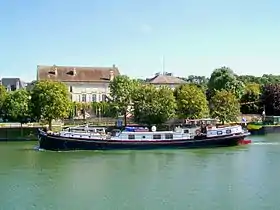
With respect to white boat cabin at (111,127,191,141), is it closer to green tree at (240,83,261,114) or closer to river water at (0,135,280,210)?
river water at (0,135,280,210)

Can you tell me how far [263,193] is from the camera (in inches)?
1015

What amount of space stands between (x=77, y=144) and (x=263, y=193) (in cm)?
2337

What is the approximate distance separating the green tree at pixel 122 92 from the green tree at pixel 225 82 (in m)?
20.1

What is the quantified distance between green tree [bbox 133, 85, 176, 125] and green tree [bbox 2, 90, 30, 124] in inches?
506

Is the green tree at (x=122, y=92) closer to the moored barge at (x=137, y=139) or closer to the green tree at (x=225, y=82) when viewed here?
the moored barge at (x=137, y=139)

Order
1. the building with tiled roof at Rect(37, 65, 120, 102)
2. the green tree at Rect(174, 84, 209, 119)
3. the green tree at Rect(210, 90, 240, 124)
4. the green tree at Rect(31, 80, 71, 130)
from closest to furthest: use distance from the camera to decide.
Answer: the green tree at Rect(31, 80, 71, 130) → the green tree at Rect(174, 84, 209, 119) → the green tree at Rect(210, 90, 240, 124) → the building with tiled roof at Rect(37, 65, 120, 102)

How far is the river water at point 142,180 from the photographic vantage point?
24.0m

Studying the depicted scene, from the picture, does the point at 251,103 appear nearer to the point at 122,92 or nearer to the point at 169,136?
the point at 122,92

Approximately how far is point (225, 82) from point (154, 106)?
2712 cm

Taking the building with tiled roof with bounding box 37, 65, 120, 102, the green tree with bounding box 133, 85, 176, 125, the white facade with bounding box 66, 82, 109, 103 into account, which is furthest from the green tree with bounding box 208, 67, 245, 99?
the green tree with bounding box 133, 85, 176, 125

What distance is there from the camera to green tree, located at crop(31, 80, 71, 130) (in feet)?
198

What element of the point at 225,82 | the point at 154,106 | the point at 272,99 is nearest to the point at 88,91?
the point at 154,106

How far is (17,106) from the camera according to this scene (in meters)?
62.2

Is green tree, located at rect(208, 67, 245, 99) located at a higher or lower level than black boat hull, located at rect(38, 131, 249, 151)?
higher
